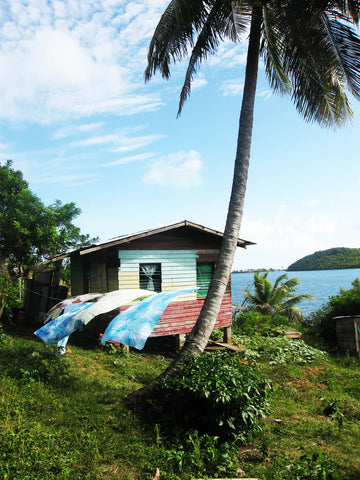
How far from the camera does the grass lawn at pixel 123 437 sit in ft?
15.4

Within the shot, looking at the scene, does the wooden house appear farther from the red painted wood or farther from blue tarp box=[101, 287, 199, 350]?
blue tarp box=[101, 287, 199, 350]

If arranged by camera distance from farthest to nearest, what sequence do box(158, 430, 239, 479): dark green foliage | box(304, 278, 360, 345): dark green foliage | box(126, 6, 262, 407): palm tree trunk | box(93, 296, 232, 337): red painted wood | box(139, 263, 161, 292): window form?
box(304, 278, 360, 345): dark green foliage < box(139, 263, 161, 292): window < box(93, 296, 232, 337): red painted wood < box(126, 6, 262, 407): palm tree trunk < box(158, 430, 239, 479): dark green foliage

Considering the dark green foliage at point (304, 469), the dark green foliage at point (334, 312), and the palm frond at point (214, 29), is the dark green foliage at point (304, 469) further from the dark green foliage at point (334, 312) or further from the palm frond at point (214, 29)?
the dark green foliage at point (334, 312)

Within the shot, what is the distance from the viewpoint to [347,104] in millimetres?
10172

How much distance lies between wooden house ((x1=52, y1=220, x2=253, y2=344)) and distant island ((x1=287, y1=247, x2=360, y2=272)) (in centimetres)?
7912

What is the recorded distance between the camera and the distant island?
9006 centimetres

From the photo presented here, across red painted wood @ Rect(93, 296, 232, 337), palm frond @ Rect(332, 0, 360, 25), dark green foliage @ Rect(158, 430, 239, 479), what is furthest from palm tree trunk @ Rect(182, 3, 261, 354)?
red painted wood @ Rect(93, 296, 232, 337)

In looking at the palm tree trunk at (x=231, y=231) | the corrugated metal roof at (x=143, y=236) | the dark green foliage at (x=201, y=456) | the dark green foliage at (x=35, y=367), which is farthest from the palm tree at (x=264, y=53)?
the corrugated metal roof at (x=143, y=236)

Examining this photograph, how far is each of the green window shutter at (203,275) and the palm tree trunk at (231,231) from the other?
8.12 metres

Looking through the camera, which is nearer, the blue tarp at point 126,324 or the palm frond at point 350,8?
the blue tarp at point 126,324

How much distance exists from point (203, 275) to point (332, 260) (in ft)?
311

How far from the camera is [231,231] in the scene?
7430 millimetres

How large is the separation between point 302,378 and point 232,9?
34.5 feet

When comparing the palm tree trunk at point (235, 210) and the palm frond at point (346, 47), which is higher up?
the palm frond at point (346, 47)
